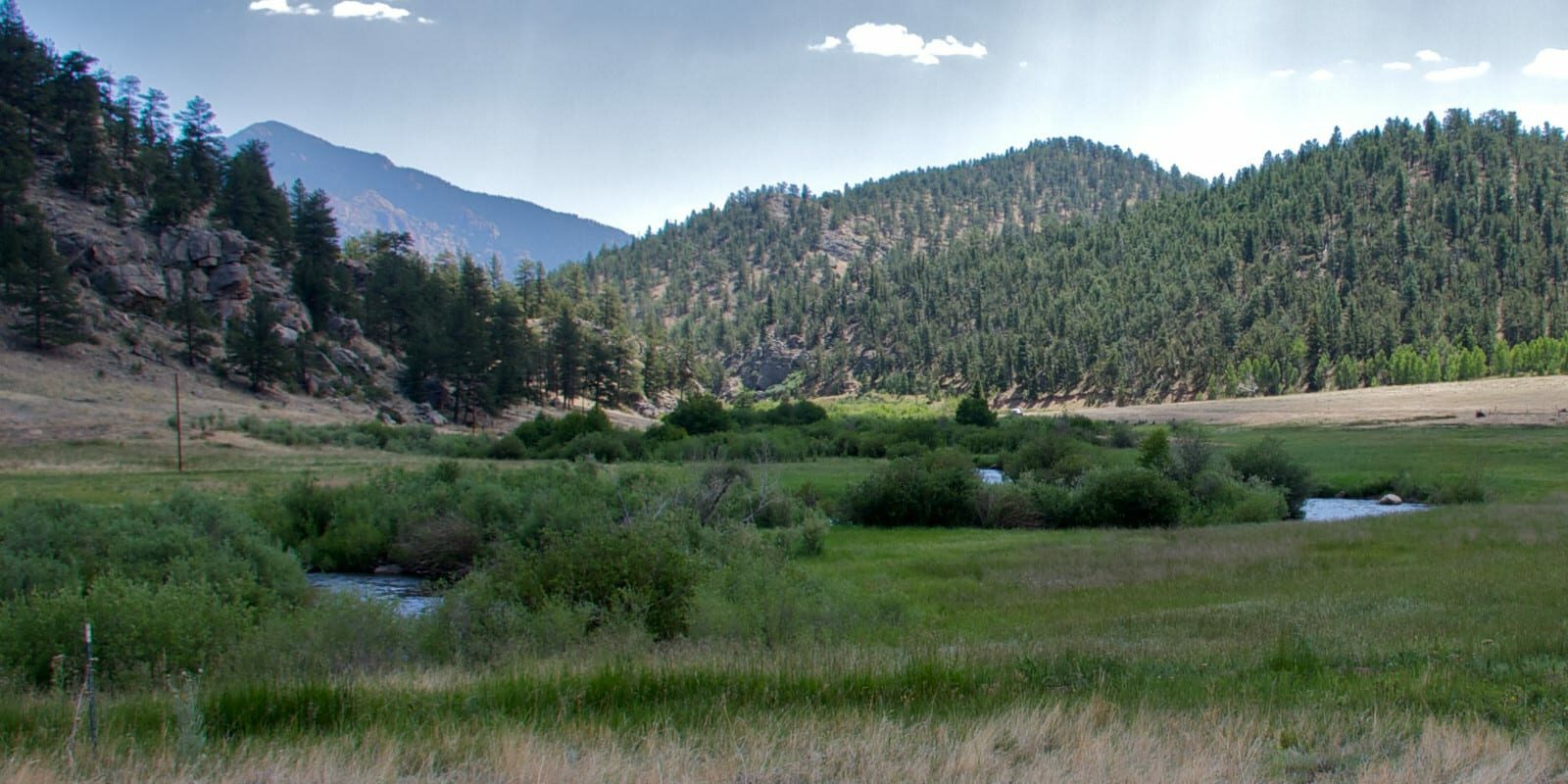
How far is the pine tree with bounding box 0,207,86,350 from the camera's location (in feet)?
214

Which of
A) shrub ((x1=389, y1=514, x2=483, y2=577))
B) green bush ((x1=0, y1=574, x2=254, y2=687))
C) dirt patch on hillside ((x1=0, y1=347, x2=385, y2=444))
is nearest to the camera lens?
green bush ((x1=0, y1=574, x2=254, y2=687))

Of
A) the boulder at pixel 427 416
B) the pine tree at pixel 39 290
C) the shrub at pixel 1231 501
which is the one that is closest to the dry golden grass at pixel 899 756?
the shrub at pixel 1231 501

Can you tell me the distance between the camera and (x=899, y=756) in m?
Answer: 7.05

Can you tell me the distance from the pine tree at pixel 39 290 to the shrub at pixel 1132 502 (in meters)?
67.2

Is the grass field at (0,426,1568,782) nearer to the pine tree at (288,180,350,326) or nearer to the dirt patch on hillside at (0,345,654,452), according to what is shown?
the dirt patch on hillside at (0,345,654,452)

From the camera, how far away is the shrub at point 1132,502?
37750 millimetres

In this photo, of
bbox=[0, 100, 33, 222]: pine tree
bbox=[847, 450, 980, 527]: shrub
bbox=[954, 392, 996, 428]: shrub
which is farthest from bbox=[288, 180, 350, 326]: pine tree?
bbox=[847, 450, 980, 527]: shrub

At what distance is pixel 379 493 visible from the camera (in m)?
32.7

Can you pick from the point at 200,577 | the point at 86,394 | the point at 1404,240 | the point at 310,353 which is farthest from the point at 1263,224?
the point at 200,577

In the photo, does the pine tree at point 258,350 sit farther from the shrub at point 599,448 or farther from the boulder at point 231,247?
the shrub at point 599,448

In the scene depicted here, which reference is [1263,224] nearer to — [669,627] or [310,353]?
[310,353]

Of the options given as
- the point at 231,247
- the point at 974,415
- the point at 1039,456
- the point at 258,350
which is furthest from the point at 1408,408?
the point at 231,247

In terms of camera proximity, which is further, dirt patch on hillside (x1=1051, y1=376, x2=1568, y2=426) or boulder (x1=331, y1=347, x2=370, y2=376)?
boulder (x1=331, y1=347, x2=370, y2=376)

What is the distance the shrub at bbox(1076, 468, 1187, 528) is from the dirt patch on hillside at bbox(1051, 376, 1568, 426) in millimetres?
48073
